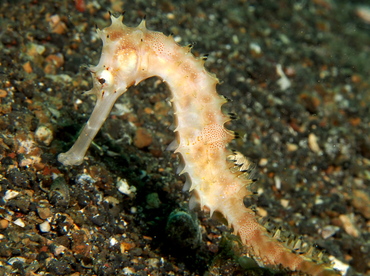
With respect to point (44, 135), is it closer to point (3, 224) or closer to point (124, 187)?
point (124, 187)

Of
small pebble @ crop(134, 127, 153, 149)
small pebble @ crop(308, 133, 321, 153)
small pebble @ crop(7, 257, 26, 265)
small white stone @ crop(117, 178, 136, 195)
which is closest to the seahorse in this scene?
small white stone @ crop(117, 178, 136, 195)

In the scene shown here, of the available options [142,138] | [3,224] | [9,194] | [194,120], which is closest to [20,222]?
[3,224]

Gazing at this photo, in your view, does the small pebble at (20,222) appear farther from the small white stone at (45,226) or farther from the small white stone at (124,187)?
the small white stone at (124,187)

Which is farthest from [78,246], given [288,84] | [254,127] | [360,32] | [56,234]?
[360,32]

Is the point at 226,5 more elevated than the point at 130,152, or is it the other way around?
the point at 226,5

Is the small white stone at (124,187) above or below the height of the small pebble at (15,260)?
below

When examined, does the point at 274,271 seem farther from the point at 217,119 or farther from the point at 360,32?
the point at 360,32

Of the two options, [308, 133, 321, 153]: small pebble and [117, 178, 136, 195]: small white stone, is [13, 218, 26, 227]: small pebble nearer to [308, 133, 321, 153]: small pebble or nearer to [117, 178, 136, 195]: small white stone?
[117, 178, 136, 195]: small white stone

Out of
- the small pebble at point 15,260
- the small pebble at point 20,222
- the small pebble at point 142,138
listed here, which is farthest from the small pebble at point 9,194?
the small pebble at point 142,138

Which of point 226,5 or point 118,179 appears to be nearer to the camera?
point 118,179
